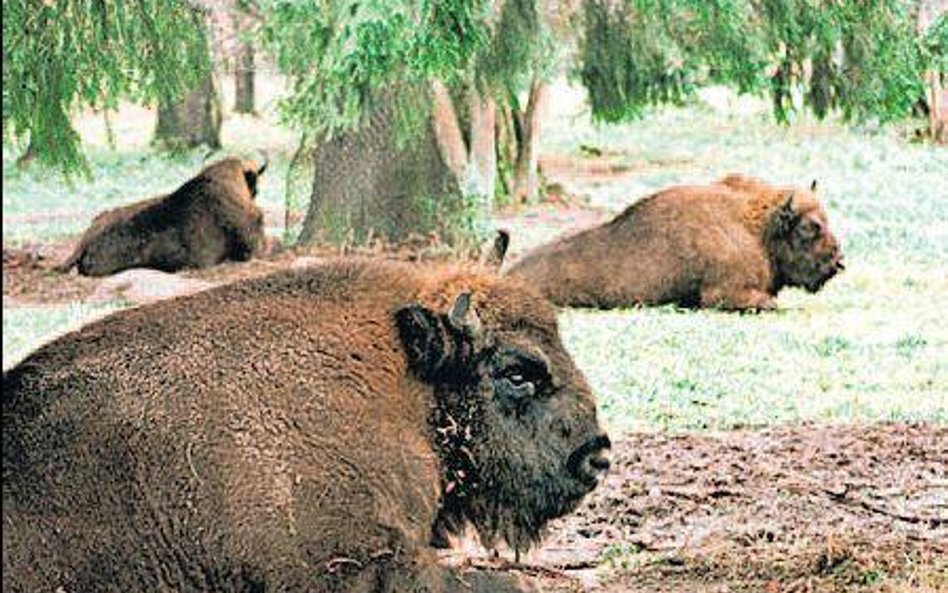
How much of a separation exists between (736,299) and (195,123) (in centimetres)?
1962

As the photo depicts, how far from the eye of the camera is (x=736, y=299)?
14.2 m

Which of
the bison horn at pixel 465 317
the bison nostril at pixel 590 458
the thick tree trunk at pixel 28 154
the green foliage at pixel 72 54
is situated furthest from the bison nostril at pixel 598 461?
the thick tree trunk at pixel 28 154

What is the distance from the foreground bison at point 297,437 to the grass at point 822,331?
431cm

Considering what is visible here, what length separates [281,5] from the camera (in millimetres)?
9594

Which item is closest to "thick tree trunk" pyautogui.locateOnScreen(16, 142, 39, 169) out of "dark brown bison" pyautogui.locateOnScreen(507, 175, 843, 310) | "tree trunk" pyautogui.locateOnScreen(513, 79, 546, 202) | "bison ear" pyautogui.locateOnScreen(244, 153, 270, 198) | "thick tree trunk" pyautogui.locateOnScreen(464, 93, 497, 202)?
"bison ear" pyautogui.locateOnScreen(244, 153, 270, 198)

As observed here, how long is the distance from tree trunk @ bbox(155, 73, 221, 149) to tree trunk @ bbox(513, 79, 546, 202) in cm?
1054

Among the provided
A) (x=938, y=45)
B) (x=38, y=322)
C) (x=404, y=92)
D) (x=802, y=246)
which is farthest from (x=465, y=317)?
(x=38, y=322)

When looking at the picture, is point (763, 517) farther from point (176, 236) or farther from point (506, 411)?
point (176, 236)

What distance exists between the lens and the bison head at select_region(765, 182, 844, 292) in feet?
46.9

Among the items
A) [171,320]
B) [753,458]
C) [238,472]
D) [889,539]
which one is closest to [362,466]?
[238,472]

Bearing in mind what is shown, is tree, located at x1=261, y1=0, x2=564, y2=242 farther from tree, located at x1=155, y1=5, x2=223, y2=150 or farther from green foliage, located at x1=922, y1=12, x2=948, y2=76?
tree, located at x1=155, y1=5, x2=223, y2=150

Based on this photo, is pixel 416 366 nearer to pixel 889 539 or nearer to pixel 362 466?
pixel 362 466

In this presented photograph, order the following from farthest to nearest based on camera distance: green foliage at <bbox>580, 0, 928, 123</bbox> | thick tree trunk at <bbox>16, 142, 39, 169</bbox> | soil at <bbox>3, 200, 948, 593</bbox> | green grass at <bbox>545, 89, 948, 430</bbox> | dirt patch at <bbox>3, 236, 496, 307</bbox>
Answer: dirt patch at <bbox>3, 236, 496, 307</bbox>
green foliage at <bbox>580, 0, 928, 123</bbox>
green grass at <bbox>545, 89, 948, 430</bbox>
thick tree trunk at <bbox>16, 142, 39, 169</bbox>
soil at <bbox>3, 200, 948, 593</bbox>

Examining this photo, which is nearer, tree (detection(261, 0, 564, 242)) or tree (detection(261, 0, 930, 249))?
tree (detection(261, 0, 564, 242))
